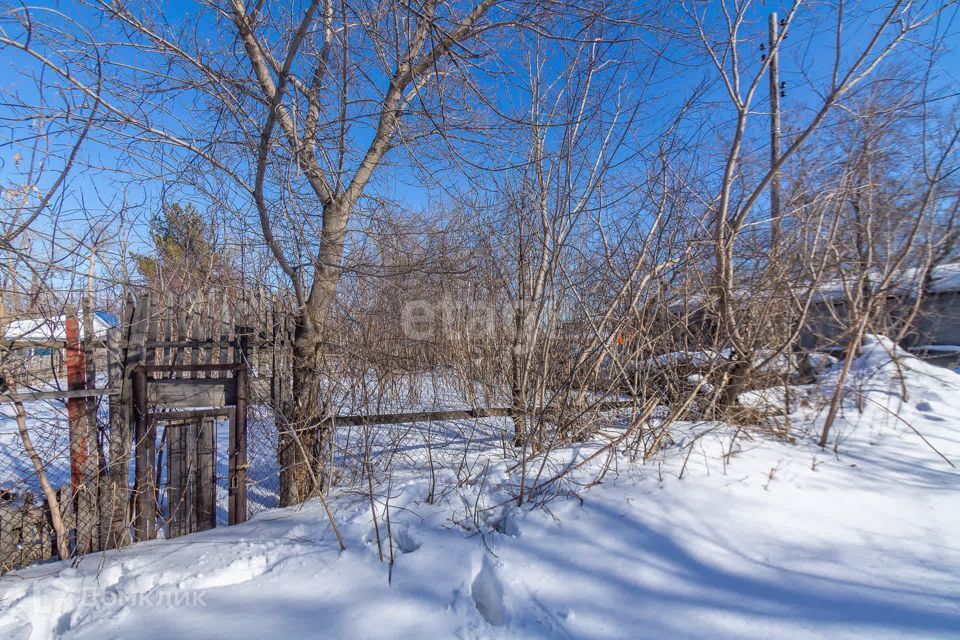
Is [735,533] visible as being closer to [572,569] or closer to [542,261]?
[572,569]

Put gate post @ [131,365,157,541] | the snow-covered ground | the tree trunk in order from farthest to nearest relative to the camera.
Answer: the tree trunk
gate post @ [131,365,157,541]
the snow-covered ground

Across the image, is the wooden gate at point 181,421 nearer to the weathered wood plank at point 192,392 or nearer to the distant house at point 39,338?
the weathered wood plank at point 192,392

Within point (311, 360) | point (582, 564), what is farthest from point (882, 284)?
point (311, 360)

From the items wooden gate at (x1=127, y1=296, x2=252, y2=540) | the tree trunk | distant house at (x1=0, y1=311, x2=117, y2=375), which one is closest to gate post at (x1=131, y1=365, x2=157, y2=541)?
wooden gate at (x1=127, y1=296, x2=252, y2=540)

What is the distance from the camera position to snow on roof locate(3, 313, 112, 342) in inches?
124

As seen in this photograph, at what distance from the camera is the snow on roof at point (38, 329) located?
3145 mm

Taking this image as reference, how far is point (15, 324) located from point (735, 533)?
5.11 metres

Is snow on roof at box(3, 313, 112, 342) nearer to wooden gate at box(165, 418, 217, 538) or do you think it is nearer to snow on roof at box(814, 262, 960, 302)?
wooden gate at box(165, 418, 217, 538)

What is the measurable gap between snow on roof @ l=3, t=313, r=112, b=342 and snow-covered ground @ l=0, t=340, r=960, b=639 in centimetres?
161

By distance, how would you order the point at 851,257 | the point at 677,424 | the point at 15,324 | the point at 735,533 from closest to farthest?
the point at 735,533, the point at 15,324, the point at 677,424, the point at 851,257

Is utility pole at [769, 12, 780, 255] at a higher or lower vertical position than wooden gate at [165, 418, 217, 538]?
higher

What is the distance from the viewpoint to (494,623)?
202 centimetres

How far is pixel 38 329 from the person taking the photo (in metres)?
3.28

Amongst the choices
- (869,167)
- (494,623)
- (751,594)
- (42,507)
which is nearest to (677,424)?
(751,594)
